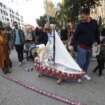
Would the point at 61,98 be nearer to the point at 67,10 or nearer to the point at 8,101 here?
the point at 8,101

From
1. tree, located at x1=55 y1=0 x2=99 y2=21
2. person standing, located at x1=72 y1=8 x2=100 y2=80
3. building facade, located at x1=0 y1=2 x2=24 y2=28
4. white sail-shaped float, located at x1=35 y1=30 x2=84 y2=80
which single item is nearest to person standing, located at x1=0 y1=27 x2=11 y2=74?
white sail-shaped float, located at x1=35 y1=30 x2=84 y2=80

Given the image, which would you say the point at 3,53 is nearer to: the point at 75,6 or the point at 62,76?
the point at 62,76

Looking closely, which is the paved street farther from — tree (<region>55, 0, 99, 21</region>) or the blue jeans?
tree (<region>55, 0, 99, 21</region>)

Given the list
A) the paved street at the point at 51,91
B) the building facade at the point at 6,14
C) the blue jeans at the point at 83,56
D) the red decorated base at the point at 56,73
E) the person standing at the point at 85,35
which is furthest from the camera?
the building facade at the point at 6,14

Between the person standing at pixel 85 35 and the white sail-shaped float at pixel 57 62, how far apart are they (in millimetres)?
336

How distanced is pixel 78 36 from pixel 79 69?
88cm

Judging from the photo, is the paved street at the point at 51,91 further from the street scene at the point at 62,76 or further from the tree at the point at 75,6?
the tree at the point at 75,6

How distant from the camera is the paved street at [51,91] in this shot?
6062 millimetres

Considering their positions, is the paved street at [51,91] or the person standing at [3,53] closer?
the paved street at [51,91]

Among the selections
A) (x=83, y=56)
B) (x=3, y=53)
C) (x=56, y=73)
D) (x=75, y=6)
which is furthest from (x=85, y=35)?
(x=75, y=6)

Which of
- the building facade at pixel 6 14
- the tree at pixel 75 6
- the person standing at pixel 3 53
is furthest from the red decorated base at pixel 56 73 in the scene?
the building facade at pixel 6 14

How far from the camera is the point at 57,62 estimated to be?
794 centimetres

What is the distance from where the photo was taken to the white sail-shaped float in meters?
7.42

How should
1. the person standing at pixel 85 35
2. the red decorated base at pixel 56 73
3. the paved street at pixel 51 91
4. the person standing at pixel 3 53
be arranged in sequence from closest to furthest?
the paved street at pixel 51 91 < the person standing at pixel 85 35 < the red decorated base at pixel 56 73 < the person standing at pixel 3 53
